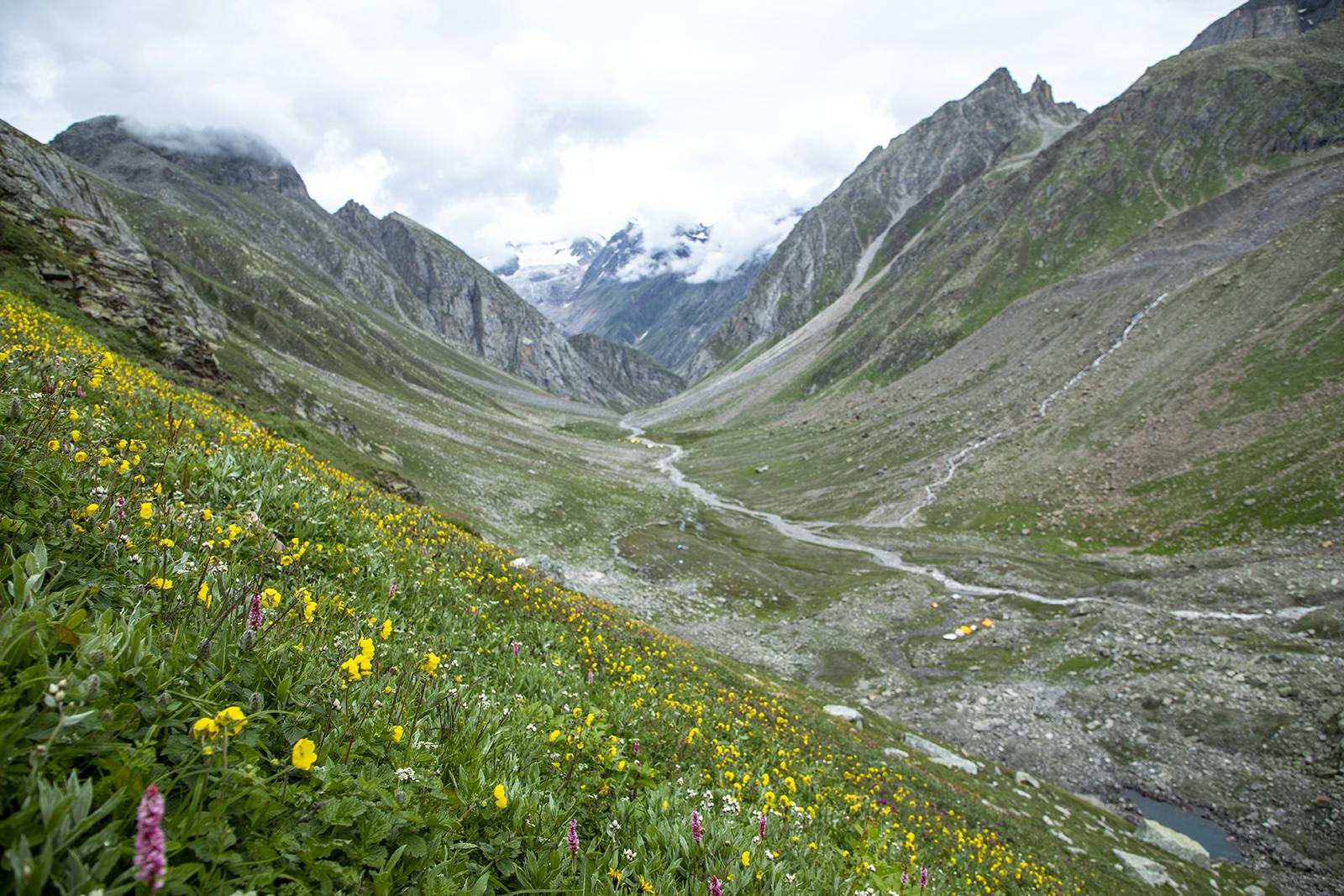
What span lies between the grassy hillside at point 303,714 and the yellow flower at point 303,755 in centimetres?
1

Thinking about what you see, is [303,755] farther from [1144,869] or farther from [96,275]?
[96,275]

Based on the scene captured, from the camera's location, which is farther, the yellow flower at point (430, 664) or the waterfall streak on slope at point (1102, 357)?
the waterfall streak on slope at point (1102, 357)

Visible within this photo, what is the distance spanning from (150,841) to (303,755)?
1121 mm

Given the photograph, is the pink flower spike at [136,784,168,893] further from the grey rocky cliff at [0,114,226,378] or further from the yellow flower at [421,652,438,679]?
the grey rocky cliff at [0,114,226,378]

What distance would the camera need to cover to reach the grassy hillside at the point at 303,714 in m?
2.39

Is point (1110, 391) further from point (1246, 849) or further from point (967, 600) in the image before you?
point (1246, 849)

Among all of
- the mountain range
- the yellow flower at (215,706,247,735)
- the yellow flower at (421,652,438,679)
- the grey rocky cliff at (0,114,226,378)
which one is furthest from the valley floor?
the yellow flower at (215,706,247,735)

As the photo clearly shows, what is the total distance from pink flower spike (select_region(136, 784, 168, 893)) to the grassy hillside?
12.9 inches

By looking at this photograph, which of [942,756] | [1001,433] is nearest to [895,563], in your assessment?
[942,756]

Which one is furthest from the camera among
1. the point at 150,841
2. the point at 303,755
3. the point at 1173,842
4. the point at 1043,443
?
the point at 1043,443

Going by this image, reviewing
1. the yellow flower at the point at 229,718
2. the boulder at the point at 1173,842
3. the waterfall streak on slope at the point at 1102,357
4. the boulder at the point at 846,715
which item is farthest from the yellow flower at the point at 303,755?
the waterfall streak on slope at the point at 1102,357

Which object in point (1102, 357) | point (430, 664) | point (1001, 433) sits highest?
point (1102, 357)

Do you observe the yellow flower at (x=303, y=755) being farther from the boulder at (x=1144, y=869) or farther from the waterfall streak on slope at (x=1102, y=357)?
the waterfall streak on slope at (x=1102, y=357)

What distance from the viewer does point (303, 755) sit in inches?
110
